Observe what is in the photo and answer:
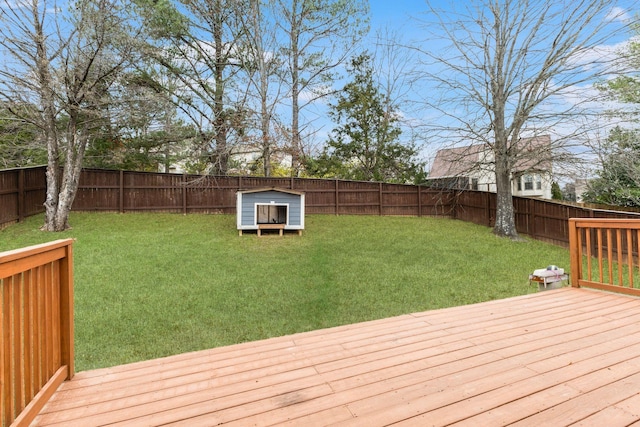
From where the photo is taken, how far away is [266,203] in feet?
30.9

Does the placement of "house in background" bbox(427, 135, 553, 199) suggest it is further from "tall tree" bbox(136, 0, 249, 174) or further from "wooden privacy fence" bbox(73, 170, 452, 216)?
"tall tree" bbox(136, 0, 249, 174)

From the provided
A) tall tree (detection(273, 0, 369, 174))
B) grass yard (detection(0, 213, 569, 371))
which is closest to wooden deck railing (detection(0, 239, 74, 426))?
grass yard (detection(0, 213, 569, 371))

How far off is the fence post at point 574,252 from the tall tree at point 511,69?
20.3 feet

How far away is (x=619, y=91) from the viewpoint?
9180mm

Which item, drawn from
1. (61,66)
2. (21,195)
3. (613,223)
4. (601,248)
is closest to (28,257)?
(613,223)

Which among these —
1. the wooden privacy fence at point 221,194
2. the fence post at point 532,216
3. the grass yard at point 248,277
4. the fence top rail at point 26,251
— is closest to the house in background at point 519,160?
the fence post at point 532,216

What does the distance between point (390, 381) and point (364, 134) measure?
16.0 meters

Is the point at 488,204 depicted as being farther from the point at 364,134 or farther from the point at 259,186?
the point at 259,186

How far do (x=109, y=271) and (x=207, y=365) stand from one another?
4.56 metres

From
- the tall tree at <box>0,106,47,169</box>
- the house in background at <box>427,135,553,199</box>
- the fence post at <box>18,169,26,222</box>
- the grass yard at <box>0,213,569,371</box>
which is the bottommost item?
the grass yard at <box>0,213,569,371</box>

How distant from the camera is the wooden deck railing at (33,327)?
141cm

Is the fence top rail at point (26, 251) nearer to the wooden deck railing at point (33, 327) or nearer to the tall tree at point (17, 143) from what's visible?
the wooden deck railing at point (33, 327)

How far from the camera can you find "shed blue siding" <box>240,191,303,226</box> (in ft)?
30.6

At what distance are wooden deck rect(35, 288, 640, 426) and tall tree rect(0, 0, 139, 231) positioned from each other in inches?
340
